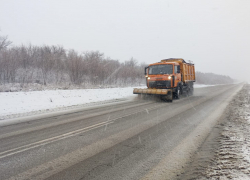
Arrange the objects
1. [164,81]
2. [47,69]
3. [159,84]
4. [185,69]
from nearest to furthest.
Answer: [164,81], [159,84], [185,69], [47,69]

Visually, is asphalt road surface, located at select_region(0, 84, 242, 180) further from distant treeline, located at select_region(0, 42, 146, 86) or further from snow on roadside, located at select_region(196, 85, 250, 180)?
distant treeline, located at select_region(0, 42, 146, 86)

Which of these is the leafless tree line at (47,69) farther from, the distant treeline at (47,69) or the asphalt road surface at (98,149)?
the asphalt road surface at (98,149)

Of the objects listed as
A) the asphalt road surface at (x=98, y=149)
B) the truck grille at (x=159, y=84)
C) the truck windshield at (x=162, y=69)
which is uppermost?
the truck windshield at (x=162, y=69)

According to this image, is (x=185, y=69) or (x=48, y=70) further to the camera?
(x=48, y=70)

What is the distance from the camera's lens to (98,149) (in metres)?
4.16

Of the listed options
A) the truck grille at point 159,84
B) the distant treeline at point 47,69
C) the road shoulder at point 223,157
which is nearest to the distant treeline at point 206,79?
the distant treeline at point 47,69

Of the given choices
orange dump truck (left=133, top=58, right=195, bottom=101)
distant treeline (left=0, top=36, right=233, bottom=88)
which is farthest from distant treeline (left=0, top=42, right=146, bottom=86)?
orange dump truck (left=133, top=58, right=195, bottom=101)

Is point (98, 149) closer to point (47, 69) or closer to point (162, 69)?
point (162, 69)

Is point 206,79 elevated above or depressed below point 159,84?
above

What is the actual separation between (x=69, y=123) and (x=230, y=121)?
20.7 ft

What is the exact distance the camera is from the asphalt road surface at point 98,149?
314cm

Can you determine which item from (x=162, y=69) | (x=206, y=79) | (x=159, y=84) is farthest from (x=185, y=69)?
(x=206, y=79)

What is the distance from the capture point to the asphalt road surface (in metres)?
3.14

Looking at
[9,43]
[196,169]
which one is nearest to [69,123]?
[196,169]
